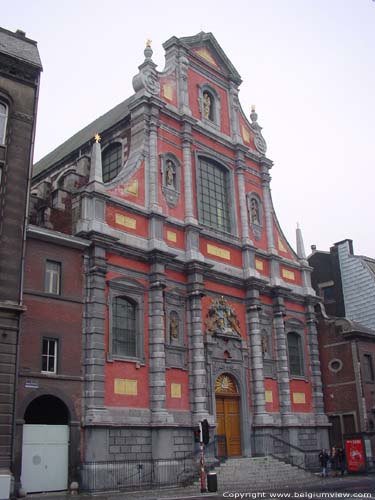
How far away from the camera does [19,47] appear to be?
69.9ft

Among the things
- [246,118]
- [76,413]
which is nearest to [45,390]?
[76,413]

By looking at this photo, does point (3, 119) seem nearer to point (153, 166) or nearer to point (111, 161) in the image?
point (153, 166)

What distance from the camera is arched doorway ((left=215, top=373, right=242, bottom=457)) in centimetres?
2702

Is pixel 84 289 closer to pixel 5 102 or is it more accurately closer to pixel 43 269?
pixel 43 269

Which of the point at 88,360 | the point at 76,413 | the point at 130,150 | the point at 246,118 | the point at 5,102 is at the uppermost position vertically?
the point at 246,118

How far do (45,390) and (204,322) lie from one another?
9.00m

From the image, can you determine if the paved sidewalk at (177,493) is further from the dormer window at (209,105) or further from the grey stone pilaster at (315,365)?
the dormer window at (209,105)

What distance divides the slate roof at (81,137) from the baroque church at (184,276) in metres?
0.37

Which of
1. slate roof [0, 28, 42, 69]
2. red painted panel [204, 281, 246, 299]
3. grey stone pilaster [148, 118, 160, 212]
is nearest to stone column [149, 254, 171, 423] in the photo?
grey stone pilaster [148, 118, 160, 212]

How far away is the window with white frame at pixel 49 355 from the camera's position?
21.1m

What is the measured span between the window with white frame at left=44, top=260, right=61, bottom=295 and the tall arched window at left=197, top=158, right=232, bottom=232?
9.51m

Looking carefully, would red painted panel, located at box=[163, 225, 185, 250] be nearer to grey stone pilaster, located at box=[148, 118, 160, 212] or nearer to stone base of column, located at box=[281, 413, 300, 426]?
grey stone pilaster, located at box=[148, 118, 160, 212]

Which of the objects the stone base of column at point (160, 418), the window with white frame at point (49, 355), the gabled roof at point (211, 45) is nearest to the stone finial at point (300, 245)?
the gabled roof at point (211, 45)

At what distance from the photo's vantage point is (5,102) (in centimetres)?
2052
